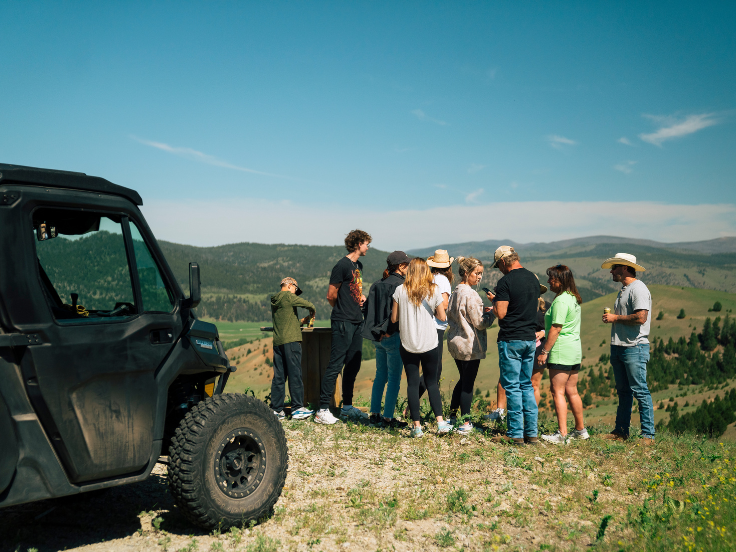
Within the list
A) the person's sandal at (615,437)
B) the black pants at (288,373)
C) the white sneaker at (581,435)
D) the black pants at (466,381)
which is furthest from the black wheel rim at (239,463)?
the person's sandal at (615,437)

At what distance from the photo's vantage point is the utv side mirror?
3.80m

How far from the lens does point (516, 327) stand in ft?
21.3

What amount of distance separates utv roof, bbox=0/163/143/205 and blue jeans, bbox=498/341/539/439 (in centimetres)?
448

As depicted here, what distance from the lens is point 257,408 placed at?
14.3 feet

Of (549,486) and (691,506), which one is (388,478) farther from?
(691,506)

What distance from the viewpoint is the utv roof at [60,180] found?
132 inches

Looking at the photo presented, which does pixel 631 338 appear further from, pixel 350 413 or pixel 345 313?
pixel 350 413

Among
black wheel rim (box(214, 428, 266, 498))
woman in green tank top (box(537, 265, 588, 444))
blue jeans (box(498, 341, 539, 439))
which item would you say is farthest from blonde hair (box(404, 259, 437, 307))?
black wheel rim (box(214, 428, 266, 498))

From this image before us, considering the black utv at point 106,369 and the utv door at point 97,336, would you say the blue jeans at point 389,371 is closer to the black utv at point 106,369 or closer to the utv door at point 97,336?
the black utv at point 106,369

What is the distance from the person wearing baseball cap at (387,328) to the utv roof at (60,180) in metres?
3.71

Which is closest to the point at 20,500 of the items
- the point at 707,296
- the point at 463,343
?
the point at 463,343

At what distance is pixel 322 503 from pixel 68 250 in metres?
3.03

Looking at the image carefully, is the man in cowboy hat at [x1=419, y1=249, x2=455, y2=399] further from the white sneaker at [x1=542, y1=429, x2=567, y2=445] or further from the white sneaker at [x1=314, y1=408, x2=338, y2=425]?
the white sneaker at [x1=542, y1=429, x2=567, y2=445]

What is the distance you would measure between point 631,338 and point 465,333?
2.08 meters
